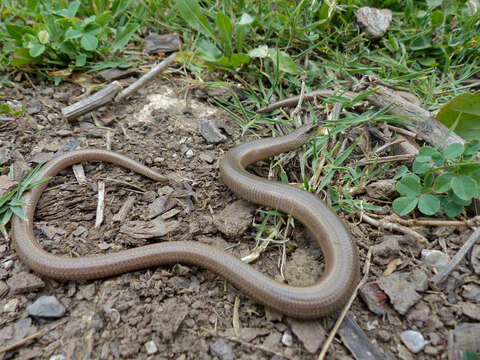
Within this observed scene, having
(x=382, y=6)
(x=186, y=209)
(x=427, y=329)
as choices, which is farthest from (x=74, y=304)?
(x=382, y=6)

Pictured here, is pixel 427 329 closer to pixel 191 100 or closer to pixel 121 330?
pixel 121 330

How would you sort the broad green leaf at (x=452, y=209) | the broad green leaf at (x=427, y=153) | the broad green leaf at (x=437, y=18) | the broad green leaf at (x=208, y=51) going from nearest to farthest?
1. the broad green leaf at (x=452, y=209)
2. the broad green leaf at (x=427, y=153)
3. the broad green leaf at (x=208, y=51)
4. the broad green leaf at (x=437, y=18)

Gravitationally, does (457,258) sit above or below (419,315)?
above

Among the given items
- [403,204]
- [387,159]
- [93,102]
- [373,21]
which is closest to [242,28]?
[373,21]

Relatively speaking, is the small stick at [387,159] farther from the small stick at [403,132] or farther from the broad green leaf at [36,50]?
the broad green leaf at [36,50]

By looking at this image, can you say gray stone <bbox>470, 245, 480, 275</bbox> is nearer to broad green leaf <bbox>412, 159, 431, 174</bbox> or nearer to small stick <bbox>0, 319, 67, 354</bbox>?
broad green leaf <bbox>412, 159, 431, 174</bbox>

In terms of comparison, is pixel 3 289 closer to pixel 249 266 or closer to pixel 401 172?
pixel 249 266

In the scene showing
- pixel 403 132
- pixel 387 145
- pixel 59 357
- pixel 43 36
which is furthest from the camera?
pixel 43 36

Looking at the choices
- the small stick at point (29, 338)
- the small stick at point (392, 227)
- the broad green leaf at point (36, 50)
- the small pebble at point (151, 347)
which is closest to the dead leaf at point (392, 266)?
the small stick at point (392, 227)
